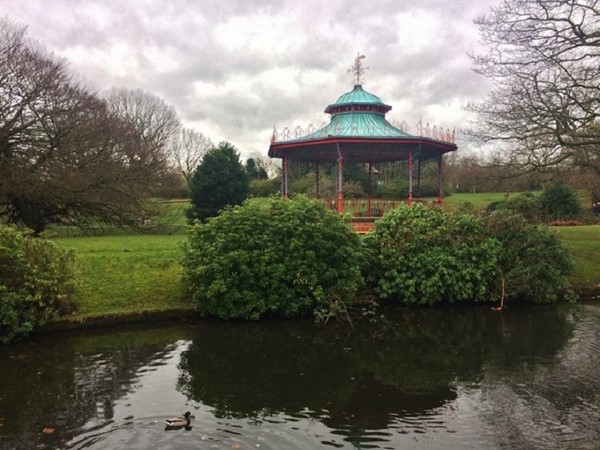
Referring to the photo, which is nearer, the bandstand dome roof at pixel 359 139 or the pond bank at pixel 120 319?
the pond bank at pixel 120 319

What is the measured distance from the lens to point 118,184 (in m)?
19.8

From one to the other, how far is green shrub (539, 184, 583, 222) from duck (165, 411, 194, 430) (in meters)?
27.7

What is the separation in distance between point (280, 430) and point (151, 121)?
134ft

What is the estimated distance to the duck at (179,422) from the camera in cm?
583

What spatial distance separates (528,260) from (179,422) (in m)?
10.7

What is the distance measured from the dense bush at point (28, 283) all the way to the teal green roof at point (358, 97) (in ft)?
43.8

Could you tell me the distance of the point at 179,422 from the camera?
5867mm

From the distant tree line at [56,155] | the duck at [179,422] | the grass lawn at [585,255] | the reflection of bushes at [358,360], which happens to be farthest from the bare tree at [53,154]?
the grass lawn at [585,255]

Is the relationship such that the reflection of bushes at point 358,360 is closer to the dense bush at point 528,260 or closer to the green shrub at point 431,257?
the green shrub at point 431,257

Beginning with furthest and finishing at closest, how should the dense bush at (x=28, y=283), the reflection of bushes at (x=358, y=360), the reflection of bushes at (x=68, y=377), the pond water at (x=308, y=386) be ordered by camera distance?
the dense bush at (x=28, y=283), the reflection of bushes at (x=358, y=360), the reflection of bushes at (x=68, y=377), the pond water at (x=308, y=386)

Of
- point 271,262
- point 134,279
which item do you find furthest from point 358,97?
point 134,279

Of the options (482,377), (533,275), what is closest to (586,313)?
(533,275)

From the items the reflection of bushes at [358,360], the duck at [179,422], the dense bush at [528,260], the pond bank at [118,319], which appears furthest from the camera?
the dense bush at [528,260]

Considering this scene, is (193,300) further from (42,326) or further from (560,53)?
(560,53)
